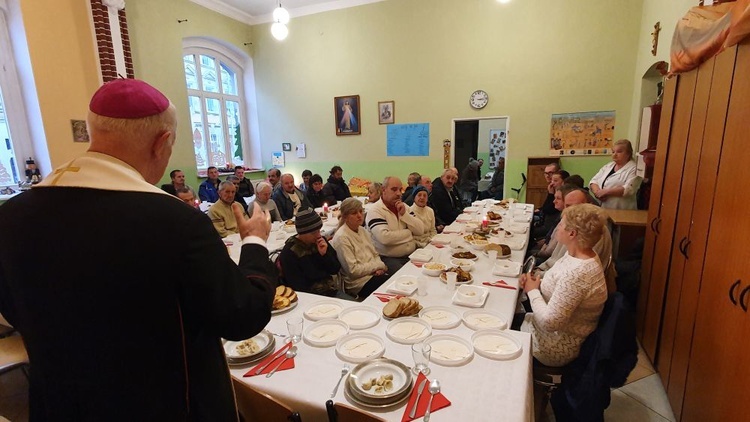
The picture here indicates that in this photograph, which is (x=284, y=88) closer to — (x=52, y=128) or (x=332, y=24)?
(x=332, y=24)

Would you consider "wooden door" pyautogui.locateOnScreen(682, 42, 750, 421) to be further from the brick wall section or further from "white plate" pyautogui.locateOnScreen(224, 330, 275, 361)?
the brick wall section

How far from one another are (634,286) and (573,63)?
481cm

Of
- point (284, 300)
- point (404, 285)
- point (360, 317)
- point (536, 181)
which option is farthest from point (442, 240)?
point (536, 181)

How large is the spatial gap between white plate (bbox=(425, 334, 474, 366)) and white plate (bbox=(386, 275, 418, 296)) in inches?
21.4

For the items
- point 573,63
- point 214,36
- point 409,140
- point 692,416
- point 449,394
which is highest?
point 214,36

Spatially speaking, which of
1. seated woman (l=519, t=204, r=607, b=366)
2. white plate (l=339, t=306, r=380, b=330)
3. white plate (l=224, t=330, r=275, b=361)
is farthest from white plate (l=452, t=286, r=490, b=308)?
white plate (l=224, t=330, r=275, b=361)

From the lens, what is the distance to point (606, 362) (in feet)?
5.57

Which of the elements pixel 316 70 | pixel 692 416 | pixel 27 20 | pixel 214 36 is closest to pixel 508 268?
pixel 692 416

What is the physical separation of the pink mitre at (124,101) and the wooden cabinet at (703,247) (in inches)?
86.4

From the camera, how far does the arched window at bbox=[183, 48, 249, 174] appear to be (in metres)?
7.75

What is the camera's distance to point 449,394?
1321 millimetres

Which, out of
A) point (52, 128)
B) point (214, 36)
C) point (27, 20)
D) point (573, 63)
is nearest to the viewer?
point (27, 20)

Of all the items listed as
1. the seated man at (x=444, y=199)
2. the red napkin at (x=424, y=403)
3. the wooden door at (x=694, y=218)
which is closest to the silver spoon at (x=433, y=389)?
the red napkin at (x=424, y=403)

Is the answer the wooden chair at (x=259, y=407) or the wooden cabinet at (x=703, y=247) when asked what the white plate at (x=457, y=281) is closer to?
the wooden cabinet at (x=703, y=247)
